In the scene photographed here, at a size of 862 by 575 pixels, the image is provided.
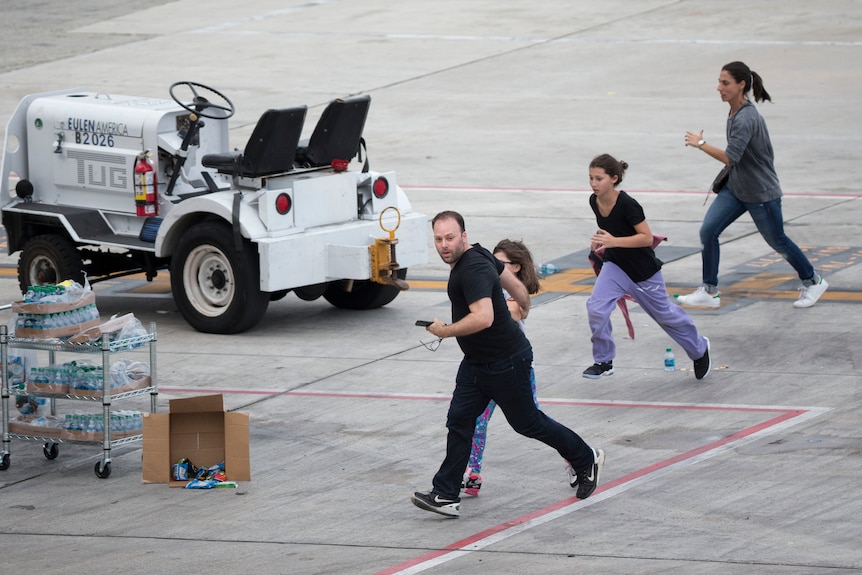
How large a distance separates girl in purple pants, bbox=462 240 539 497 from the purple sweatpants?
1.93 m

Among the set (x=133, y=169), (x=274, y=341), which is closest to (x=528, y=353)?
(x=274, y=341)

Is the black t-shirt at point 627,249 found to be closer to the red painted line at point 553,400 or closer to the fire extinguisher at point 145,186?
the red painted line at point 553,400

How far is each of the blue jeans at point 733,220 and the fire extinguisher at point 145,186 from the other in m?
4.44

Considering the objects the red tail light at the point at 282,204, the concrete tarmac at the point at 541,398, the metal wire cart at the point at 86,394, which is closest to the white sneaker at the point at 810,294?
the concrete tarmac at the point at 541,398

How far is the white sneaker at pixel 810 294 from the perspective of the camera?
42.1ft

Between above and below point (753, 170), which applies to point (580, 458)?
below

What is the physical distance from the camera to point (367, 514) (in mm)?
8328

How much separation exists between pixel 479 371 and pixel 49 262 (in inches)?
245

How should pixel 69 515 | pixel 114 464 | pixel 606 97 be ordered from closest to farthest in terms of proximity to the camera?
pixel 69 515
pixel 114 464
pixel 606 97

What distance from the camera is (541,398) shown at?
10562 mm

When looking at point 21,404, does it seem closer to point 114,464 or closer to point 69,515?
point 114,464

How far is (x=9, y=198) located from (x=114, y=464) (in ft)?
16.3

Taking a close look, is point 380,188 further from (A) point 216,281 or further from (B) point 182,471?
(B) point 182,471

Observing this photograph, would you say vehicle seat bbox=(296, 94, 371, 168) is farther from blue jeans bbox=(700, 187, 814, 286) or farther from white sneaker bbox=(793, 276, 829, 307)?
white sneaker bbox=(793, 276, 829, 307)
